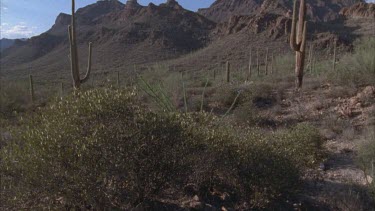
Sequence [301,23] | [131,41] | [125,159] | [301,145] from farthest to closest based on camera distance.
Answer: [131,41] < [301,23] < [301,145] < [125,159]

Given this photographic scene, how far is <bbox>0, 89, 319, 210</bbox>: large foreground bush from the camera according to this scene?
5.21 meters

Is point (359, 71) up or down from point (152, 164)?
up

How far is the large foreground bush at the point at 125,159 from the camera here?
521 centimetres

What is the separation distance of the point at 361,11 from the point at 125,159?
213ft

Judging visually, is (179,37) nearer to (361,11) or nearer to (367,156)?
(361,11)

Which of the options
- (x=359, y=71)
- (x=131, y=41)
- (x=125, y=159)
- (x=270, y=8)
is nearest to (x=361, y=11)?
(x=270, y=8)

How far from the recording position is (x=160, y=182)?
5.99m

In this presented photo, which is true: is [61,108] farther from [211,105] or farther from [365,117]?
[211,105]

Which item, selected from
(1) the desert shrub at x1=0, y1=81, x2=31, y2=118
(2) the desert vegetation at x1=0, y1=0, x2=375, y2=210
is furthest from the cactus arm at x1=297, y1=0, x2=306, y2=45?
(1) the desert shrub at x1=0, y1=81, x2=31, y2=118

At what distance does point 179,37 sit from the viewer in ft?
222

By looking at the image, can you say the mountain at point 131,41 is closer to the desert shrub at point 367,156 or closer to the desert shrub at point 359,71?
the desert shrub at point 359,71

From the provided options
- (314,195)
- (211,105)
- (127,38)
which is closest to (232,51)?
(127,38)

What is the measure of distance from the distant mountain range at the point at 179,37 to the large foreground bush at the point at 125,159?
1578 inches

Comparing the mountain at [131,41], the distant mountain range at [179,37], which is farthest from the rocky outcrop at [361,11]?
the mountain at [131,41]
